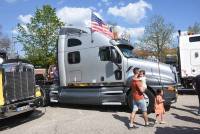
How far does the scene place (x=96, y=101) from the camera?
50.4ft

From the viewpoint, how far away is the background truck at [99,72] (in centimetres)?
1460

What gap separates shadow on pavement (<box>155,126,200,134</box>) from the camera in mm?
10762

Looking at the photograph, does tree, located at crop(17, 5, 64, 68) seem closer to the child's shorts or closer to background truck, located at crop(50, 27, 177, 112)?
background truck, located at crop(50, 27, 177, 112)

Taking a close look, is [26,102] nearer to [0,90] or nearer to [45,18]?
[0,90]

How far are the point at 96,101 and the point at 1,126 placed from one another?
387 centimetres

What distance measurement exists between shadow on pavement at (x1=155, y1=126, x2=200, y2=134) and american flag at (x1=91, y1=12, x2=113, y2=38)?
5.72m

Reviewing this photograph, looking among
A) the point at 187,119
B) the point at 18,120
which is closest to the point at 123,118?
the point at 187,119

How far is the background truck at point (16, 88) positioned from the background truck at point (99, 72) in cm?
224

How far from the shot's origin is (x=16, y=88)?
12.7 m

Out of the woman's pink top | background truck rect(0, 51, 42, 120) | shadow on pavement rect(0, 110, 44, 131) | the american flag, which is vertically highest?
the american flag

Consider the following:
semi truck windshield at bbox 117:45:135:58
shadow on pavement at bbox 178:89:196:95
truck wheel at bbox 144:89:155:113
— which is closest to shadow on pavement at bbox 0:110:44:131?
semi truck windshield at bbox 117:45:135:58

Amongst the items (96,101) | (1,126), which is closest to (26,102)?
(1,126)

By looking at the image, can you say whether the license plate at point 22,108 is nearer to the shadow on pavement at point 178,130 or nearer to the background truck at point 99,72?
the background truck at point 99,72

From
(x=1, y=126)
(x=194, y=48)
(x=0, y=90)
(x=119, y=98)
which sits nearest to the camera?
(x=0, y=90)
